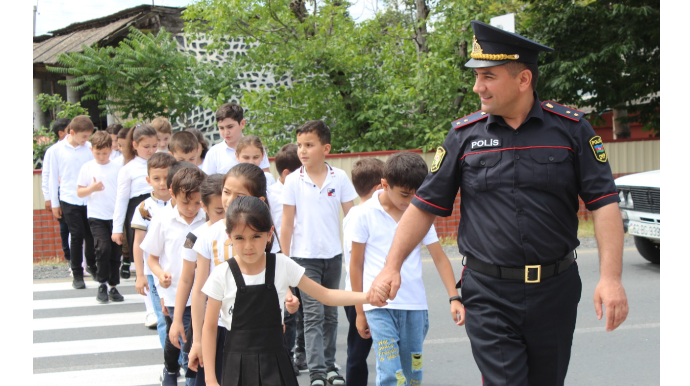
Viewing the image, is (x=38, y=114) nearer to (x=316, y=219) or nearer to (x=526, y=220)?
(x=316, y=219)

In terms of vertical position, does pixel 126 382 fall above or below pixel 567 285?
below

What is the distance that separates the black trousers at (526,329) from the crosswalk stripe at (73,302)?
6020 millimetres

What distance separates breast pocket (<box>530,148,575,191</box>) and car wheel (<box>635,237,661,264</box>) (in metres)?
6.90

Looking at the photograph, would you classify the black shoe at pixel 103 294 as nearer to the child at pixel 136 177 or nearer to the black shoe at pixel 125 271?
the black shoe at pixel 125 271

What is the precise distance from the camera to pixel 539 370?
309cm

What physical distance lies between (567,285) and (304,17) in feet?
41.0

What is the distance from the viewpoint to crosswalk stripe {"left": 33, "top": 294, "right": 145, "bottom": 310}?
8.13 meters

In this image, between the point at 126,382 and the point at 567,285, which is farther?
the point at 126,382

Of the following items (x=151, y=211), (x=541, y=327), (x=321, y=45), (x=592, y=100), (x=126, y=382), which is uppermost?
(x=321, y=45)

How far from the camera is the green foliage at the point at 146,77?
13.9 metres

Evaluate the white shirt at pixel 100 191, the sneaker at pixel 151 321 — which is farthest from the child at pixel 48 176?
the sneaker at pixel 151 321
